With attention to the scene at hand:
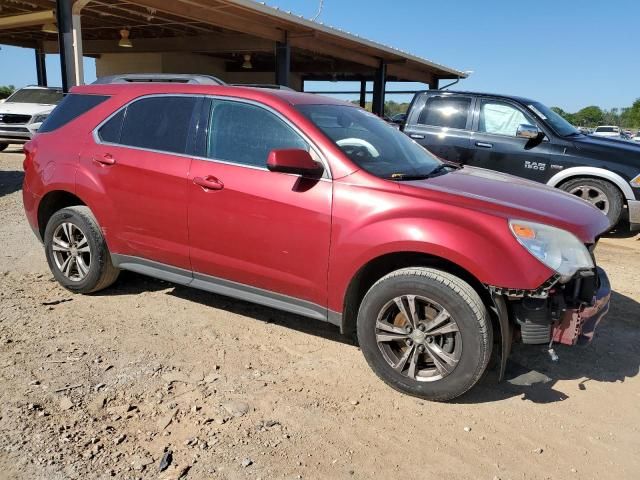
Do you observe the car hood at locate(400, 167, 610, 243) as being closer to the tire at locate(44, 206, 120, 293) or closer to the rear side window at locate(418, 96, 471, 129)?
the tire at locate(44, 206, 120, 293)

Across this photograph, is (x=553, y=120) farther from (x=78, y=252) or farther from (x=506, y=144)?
(x=78, y=252)

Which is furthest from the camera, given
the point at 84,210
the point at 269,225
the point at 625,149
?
the point at 625,149

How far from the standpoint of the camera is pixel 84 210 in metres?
4.48

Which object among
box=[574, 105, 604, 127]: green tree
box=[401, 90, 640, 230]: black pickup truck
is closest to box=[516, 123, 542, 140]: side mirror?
box=[401, 90, 640, 230]: black pickup truck

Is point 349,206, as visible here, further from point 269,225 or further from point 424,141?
point 424,141

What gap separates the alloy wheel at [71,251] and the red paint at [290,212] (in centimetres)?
31

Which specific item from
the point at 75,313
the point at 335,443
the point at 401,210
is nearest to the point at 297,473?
the point at 335,443

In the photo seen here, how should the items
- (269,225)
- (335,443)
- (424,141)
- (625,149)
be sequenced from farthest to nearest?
1. (424,141)
2. (625,149)
3. (269,225)
4. (335,443)

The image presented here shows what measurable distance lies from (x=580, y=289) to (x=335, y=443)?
167 cm

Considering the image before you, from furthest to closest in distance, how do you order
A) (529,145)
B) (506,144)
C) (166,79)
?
(506,144), (529,145), (166,79)

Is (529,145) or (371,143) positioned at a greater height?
(371,143)

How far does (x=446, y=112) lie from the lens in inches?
324

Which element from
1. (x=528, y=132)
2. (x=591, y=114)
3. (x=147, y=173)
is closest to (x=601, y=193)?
(x=528, y=132)

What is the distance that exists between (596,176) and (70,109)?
6469mm
